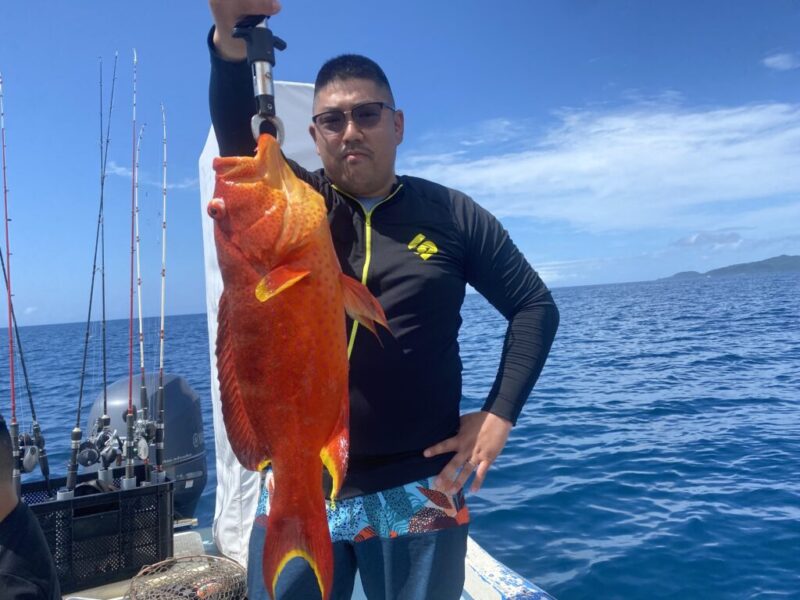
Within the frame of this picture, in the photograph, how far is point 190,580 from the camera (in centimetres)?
372

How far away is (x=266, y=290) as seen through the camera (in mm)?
1601

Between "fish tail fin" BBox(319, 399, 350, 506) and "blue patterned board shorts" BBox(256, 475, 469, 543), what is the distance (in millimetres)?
602

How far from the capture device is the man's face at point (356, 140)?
215 cm

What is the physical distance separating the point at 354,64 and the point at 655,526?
630 cm

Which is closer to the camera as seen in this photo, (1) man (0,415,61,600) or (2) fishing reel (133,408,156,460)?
(1) man (0,415,61,600)

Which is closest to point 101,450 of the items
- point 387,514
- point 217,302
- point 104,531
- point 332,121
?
point 104,531

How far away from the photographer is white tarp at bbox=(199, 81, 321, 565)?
3.83 m

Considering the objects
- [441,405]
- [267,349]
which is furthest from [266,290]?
[441,405]

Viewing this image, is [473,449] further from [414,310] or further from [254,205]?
[254,205]

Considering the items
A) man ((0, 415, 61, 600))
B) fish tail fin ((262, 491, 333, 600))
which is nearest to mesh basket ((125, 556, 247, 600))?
man ((0, 415, 61, 600))

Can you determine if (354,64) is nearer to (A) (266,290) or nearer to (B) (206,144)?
(A) (266,290)

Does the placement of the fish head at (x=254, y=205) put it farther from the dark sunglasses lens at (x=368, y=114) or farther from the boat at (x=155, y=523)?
the boat at (x=155, y=523)

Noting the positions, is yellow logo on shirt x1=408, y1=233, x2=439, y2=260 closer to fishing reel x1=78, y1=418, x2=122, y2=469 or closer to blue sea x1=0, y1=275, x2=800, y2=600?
fishing reel x1=78, y1=418, x2=122, y2=469

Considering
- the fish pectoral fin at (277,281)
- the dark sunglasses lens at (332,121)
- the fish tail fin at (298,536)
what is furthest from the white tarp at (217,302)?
the fish tail fin at (298,536)
